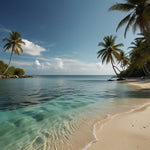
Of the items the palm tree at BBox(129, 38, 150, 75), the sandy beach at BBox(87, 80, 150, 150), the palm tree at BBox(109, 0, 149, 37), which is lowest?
the sandy beach at BBox(87, 80, 150, 150)

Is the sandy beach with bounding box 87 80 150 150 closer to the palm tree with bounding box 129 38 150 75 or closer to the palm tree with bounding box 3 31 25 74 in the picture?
the palm tree with bounding box 129 38 150 75

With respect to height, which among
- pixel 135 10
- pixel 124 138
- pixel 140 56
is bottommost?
pixel 124 138

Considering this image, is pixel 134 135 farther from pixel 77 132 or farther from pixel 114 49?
pixel 114 49

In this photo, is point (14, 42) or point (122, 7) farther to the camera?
point (14, 42)

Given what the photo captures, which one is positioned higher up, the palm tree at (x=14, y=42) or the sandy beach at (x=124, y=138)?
the palm tree at (x=14, y=42)

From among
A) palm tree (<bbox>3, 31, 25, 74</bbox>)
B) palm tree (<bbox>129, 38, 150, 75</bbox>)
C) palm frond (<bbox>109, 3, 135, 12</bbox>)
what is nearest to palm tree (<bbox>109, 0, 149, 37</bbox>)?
palm frond (<bbox>109, 3, 135, 12</bbox>)

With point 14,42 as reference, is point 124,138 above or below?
below

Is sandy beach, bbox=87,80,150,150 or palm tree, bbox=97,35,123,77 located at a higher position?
palm tree, bbox=97,35,123,77

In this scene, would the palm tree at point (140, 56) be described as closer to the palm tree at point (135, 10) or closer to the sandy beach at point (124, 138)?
the palm tree at point (135, 10)

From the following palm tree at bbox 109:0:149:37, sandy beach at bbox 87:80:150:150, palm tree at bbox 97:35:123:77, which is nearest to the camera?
sandy beach at bbox 87:80:150:150

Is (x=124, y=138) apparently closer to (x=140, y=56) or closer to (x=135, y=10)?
(x=135, y=10)

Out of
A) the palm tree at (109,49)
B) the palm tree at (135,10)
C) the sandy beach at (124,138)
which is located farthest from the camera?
the palm tree at (109,49)

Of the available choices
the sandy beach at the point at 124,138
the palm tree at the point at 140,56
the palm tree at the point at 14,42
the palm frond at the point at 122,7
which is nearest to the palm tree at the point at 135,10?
the palm frond at the point at 122,7

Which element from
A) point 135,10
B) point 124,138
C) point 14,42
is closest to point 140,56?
point 135,10
